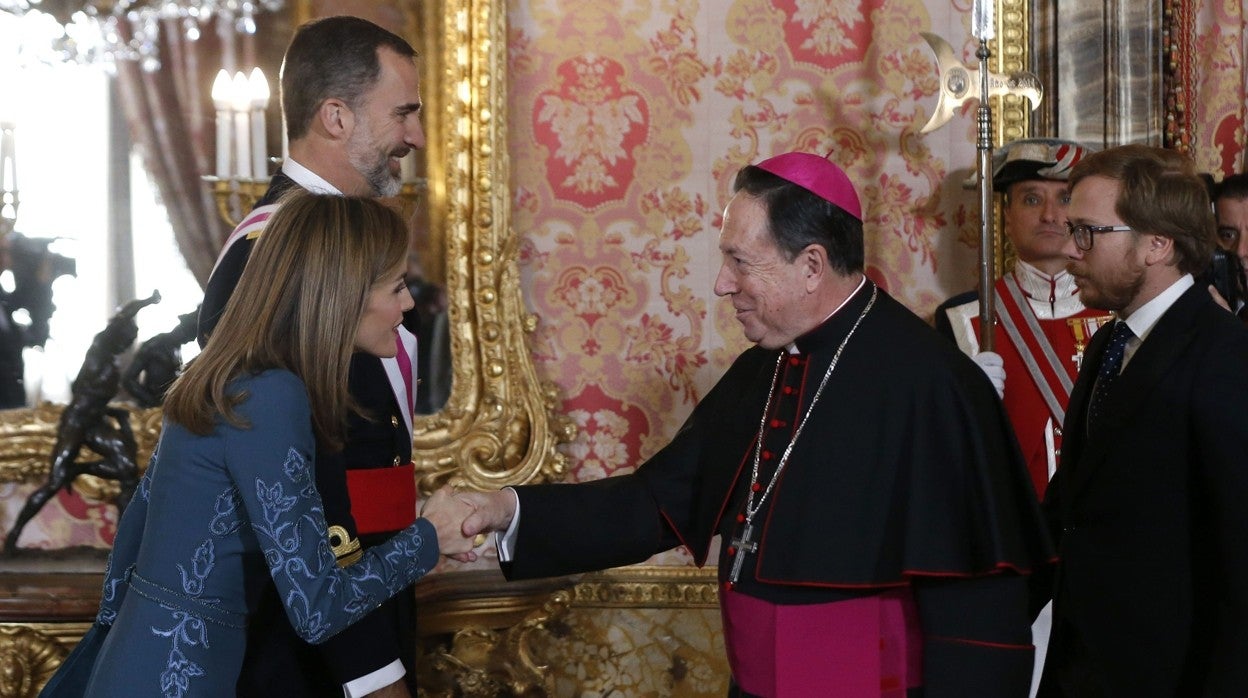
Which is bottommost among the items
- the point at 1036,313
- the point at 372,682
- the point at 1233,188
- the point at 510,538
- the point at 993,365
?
the point at 372,682

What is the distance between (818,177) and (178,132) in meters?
2.13

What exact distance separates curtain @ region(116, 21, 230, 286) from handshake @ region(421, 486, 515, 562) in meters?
1.63

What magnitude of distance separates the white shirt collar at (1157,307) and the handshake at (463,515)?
49.5 inches

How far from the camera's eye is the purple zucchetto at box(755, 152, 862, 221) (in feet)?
8.00

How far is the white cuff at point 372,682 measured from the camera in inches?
88.2

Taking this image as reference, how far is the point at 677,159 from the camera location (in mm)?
4090

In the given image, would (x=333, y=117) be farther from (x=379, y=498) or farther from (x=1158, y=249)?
(x=1158, y=249)

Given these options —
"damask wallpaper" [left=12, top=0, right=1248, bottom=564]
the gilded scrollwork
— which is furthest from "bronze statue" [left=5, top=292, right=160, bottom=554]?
"damask wallpaper" [left=12, top=0, right=1248, bottom=564]

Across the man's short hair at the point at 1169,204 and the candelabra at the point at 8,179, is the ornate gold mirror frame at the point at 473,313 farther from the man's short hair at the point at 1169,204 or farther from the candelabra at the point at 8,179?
the man's short hair at the point at 1169,204

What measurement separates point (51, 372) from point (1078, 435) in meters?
2.74

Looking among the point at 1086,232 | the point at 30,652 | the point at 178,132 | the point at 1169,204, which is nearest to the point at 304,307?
the point at 1086,232

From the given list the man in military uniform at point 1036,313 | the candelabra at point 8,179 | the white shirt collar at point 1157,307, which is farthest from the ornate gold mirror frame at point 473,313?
the white shirt collar at point 1157,307

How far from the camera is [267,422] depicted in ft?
6.76

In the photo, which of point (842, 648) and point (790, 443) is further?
point (790, 443)
